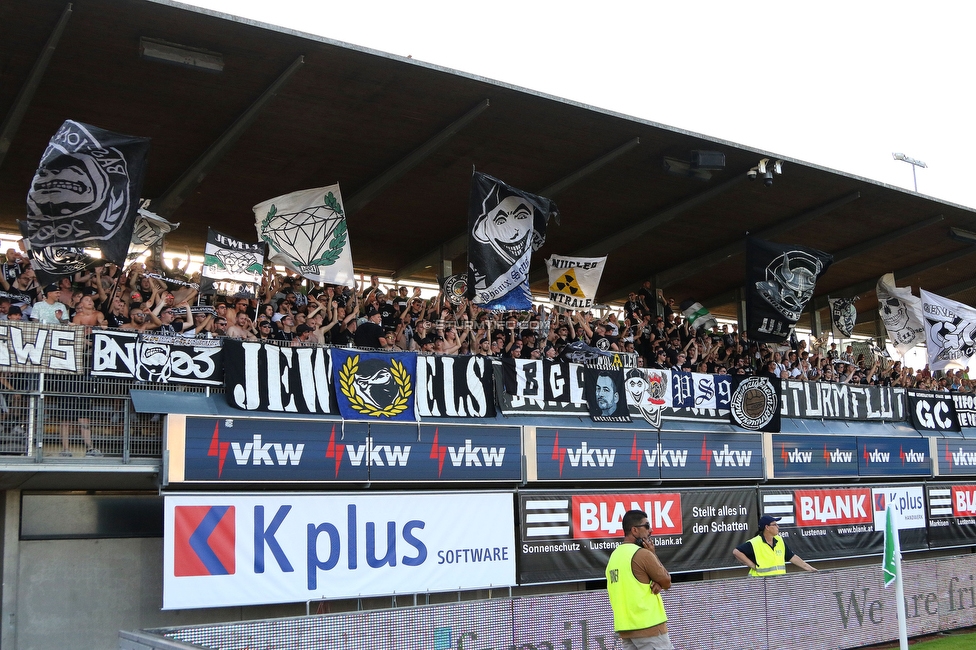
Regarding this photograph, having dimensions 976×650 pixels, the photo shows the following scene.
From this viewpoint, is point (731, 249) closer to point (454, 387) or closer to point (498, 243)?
point (498, 243)

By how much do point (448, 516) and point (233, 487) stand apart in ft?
10.9

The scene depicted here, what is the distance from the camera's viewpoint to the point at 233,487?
13.9 meters

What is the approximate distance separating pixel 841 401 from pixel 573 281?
664cm

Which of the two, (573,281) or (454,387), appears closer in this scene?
(454,387)

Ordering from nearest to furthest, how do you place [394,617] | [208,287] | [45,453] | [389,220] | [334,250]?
1. [394,617]
2. [45,453]
3. [208,287]
4. [334,250]
5. [389,220]

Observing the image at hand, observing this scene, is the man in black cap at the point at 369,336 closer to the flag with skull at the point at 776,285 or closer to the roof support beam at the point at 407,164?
the roof support beam at the point at 407,164

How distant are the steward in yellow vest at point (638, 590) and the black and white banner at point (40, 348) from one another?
7347mm

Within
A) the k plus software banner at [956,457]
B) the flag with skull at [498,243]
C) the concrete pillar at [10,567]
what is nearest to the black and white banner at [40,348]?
the concrete pillar at [10,567]

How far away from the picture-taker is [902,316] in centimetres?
2664

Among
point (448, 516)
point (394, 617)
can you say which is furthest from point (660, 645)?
point (448, 516)

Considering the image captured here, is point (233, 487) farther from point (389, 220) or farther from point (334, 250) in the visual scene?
point (389, 220)

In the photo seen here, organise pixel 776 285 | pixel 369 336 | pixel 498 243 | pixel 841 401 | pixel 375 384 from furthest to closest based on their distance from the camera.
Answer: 1. pixel 841 401
2. pixel 776 285
3. pixel 498 243
4. pixel 369 336
5. pixel 375 384

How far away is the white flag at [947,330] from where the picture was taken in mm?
24781

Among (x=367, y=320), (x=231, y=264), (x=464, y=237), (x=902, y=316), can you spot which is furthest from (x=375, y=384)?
(x=902, y=316)
